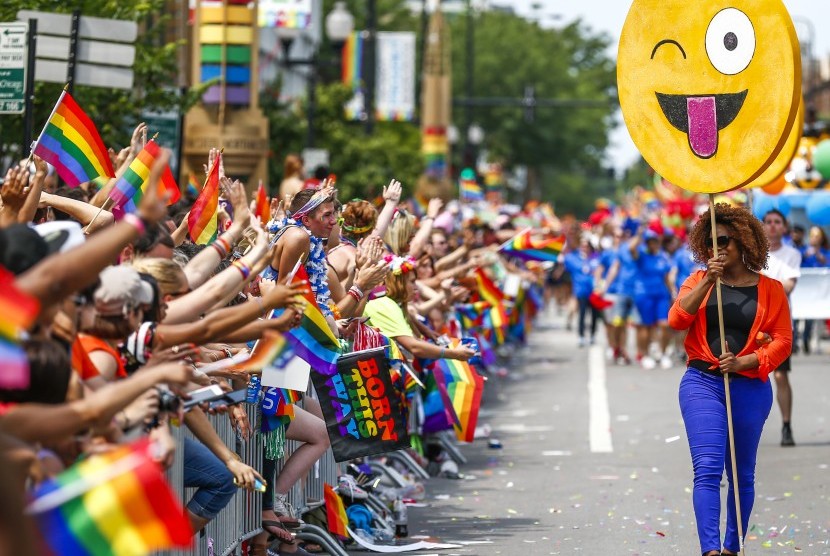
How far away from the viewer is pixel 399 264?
1127 centimetres

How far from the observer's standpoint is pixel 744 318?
8.39 meters

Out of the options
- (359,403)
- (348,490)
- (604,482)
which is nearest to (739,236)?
(359,403)

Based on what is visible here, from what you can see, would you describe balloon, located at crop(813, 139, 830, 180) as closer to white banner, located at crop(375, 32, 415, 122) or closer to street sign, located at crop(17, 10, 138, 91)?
street sign, located at crop(17, 10, 138, 91)

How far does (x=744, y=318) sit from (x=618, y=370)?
15.1m

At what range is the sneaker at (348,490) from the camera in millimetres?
10266

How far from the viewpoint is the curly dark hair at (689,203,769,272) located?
844 centimetres

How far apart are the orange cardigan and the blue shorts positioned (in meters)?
14.9

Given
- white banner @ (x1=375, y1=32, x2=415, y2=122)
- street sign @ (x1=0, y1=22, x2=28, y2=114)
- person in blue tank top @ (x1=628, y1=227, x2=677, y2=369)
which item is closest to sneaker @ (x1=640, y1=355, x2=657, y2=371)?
person in blue tank top @ (x1=628, y1=227, x2=677, y2=369)

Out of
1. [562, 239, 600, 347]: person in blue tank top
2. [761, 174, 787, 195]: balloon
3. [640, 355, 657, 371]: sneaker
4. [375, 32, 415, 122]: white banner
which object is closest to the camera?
[640, 355, 657, 371]: sneaker

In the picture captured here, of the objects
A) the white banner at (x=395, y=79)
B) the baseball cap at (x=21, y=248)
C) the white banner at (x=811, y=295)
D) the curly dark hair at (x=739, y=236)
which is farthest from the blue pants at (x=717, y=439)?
the white banner at (x=395, y=79)

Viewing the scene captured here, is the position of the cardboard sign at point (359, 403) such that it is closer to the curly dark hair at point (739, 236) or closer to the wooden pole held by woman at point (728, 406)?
the curly dark hair at point (739, 236)

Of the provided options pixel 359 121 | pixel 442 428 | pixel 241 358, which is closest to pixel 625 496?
pixel 442 428

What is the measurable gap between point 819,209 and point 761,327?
17.8 meters

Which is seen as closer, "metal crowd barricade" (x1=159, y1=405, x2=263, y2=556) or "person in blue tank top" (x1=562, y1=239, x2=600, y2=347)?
"metal crowd barricade" (x1=159, y1=405, x2=263, y2=556)
